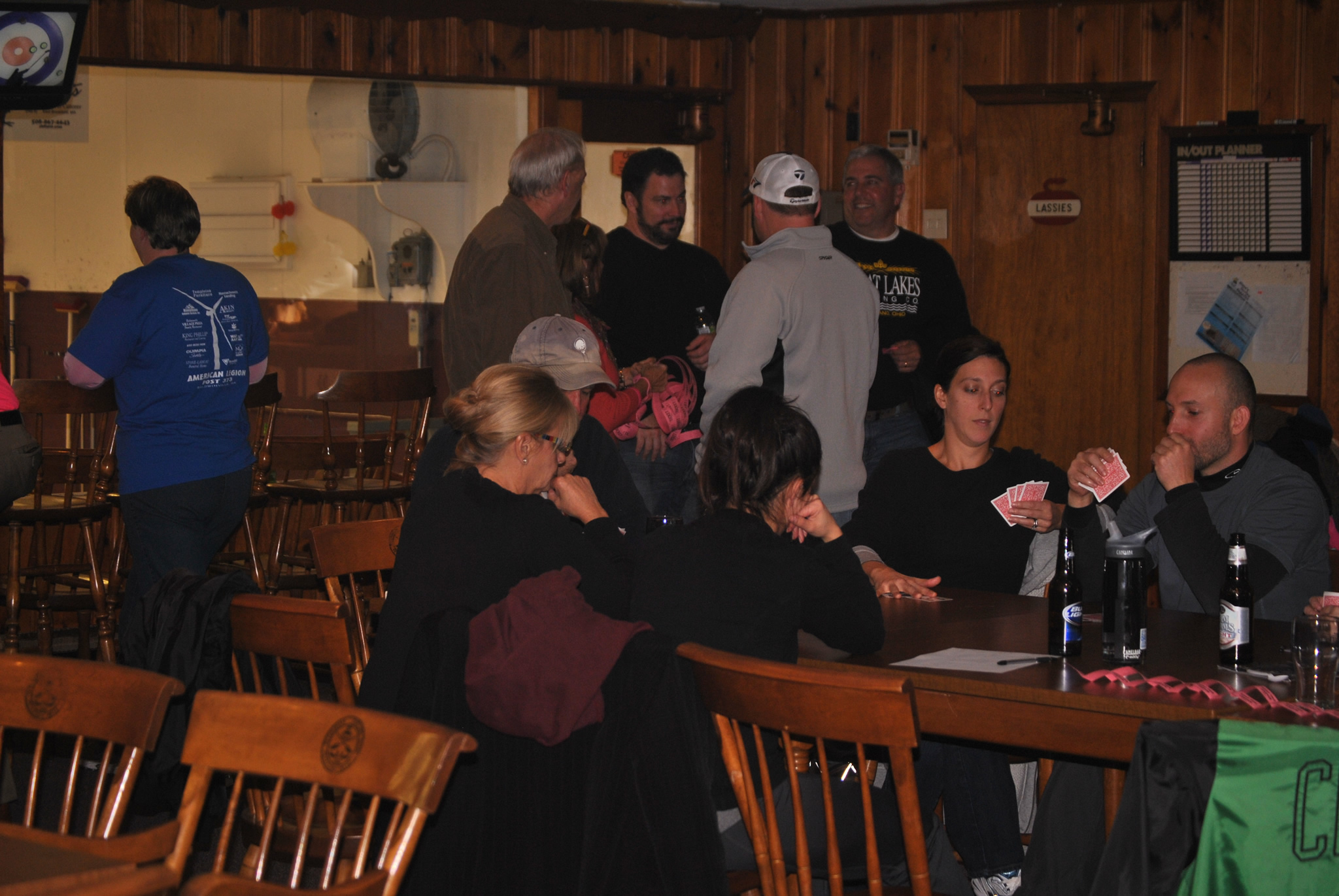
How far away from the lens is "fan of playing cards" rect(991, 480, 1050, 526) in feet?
10.7

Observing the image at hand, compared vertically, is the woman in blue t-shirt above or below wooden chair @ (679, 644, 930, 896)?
above

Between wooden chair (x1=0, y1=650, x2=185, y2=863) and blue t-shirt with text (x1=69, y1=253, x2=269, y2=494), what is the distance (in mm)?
1663

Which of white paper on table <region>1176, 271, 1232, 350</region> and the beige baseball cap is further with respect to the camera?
white paper on table <region>1176, 271, 1232, 350</region>

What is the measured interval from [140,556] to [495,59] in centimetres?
296

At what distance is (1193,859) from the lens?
5.90ft

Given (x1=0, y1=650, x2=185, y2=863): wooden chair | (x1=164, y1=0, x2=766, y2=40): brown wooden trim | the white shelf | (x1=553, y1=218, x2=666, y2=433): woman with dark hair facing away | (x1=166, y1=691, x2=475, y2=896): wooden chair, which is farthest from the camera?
the white shelf

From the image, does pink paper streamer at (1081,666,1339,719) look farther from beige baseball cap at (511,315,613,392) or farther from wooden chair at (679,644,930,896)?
beige baseball cap at (511,315,613,392)

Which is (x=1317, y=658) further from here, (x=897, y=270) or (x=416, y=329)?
(x=416, y=329)

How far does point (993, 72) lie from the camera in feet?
19.7

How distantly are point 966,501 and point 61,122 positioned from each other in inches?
187

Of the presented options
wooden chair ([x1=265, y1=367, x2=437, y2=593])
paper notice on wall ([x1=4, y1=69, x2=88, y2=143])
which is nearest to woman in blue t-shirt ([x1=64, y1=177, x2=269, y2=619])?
wooden chair ([x1=265, y1=367, x2=437, y2=593])

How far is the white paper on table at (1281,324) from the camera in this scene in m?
5.74

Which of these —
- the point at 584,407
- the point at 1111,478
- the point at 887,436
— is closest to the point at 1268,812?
the point at 1111,478

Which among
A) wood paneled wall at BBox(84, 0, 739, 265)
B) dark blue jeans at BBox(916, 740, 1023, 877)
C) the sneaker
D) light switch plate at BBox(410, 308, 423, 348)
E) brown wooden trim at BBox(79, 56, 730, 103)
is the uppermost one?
wood paneled wall at BBox(84, 0, 739, 265)
